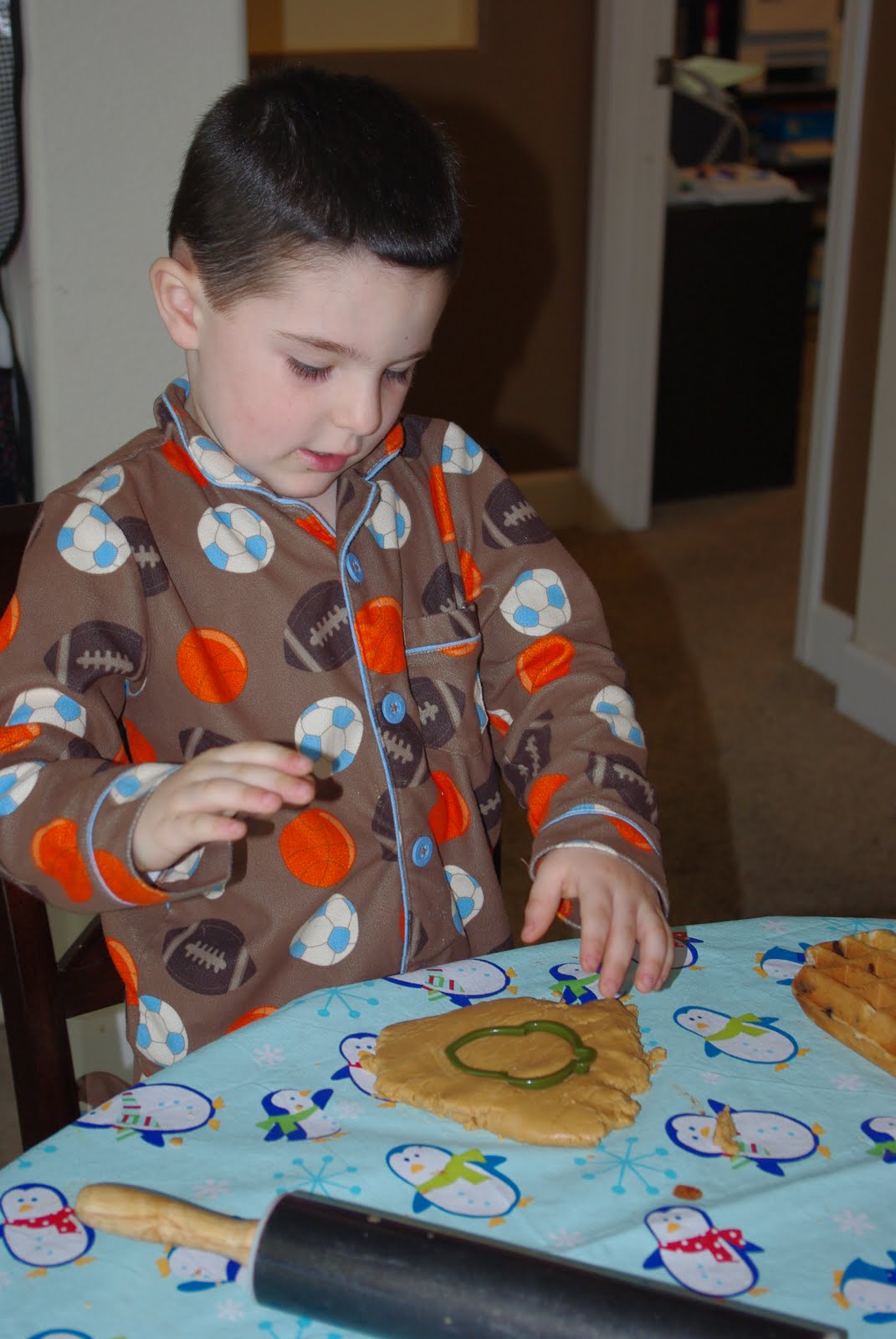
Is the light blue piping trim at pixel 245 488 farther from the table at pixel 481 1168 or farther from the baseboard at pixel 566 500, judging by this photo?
the baseboard at pixel 566 500

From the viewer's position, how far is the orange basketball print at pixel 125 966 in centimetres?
91

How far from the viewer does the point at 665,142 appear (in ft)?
10.9

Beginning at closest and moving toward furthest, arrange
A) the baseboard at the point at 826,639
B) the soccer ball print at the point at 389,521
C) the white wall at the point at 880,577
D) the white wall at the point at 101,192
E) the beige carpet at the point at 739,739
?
the soccer ball print at the point at 389,521 < the white wall at the point at 101,192 < the beige carpet at the point at 739,739 < the white wall at the point at 880,577 < the baseboard at the point at 826,639

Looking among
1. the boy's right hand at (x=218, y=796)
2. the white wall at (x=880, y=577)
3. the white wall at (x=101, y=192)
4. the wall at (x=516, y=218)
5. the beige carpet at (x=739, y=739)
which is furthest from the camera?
the wall at (x=516, y=218)

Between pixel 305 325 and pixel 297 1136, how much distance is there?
43 cm

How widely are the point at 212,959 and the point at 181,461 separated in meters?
0.31

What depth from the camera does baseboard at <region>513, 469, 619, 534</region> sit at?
359 cm

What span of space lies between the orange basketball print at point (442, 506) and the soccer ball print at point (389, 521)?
3 cm

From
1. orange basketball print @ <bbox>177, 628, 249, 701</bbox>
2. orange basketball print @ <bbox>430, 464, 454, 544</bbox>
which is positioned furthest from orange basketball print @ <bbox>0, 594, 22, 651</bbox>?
orange basketball print @ <bbox>430, 464, 454, 544</bbox>

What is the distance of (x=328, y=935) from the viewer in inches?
35.7

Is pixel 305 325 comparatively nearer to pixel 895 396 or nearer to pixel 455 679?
pixel 455 679

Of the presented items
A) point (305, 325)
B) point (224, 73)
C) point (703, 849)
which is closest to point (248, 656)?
point (305, 325)

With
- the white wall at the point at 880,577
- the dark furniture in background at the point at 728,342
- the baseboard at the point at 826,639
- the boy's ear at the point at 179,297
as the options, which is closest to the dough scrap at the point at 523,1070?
the boy's ear at the point at 179,297

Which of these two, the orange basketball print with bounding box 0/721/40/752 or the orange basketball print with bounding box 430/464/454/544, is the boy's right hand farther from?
the orange basketball print with bounding box 430/464/454/544
